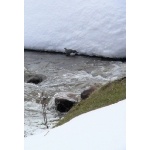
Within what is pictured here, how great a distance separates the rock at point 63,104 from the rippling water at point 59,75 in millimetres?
218

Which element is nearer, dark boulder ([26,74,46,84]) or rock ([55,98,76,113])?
rock ([55,98,76,113])

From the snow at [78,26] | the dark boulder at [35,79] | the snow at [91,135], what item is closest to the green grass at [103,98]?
the snow at [91,135]

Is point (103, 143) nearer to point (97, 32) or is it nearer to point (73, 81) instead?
point (73, 81)

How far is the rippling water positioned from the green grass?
939mm

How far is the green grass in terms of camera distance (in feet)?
28.5

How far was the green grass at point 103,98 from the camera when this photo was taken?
8.70 metres

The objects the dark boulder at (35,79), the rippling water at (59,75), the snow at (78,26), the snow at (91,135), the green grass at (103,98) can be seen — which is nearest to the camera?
the snow at (91,135)

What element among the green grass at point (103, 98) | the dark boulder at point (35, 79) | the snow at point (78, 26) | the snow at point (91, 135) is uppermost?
the snow at point (78, 26)

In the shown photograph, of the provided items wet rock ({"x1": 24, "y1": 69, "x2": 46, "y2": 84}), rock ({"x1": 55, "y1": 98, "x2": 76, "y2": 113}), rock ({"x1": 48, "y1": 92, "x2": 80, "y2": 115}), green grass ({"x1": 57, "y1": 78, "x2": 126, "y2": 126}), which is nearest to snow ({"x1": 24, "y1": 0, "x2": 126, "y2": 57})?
wet rock ({"x1": 24, "y1": 69, "x2": 46, "y2": 84})

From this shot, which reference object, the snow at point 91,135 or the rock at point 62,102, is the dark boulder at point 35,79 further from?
the snow at point 91,135

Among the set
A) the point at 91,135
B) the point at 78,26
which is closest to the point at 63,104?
the point at 91,135

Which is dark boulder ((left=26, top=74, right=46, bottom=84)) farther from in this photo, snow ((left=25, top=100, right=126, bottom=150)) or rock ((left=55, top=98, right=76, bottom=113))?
snow ((left=25, top=100, right=126, bottom=150))
